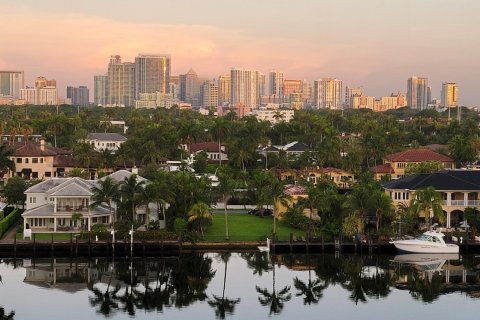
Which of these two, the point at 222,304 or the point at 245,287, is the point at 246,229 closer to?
the point at 245,287

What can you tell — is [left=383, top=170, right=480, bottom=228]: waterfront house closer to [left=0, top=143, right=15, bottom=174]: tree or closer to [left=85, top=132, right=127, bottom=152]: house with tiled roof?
[left=0, top=143, right=15, bottom=174]: tree

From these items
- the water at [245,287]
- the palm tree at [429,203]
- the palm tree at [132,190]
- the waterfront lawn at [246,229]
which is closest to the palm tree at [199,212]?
the waterfront lawn at [246,229]

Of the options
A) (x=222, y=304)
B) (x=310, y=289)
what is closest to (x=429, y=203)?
(x=310, y=289)

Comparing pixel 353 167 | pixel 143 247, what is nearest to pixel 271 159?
pixel 353 167

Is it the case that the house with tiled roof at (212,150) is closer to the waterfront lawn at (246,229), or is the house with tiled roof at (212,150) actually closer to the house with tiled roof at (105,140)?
the house with tiled roof at (105,140)

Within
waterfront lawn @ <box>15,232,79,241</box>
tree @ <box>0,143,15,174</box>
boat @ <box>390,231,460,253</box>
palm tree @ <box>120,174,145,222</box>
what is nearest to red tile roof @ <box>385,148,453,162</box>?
boat @ <box>390,231,460,253</box>

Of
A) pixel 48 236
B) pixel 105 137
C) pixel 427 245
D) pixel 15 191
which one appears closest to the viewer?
pixel 427 245
